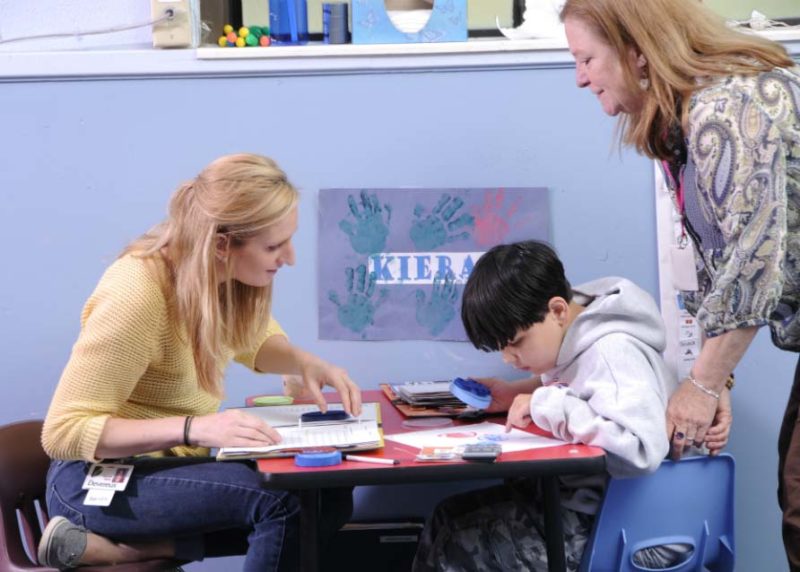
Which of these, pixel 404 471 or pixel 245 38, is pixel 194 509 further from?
pixel 245 38

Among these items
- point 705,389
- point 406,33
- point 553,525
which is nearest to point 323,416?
point 553,525

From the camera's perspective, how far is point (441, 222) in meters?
2.34

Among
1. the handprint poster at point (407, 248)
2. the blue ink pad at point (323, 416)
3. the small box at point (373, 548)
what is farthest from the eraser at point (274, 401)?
the small box at point (373, 548)

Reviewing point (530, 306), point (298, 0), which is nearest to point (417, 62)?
point (298, 0)

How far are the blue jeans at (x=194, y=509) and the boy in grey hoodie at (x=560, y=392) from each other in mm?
348

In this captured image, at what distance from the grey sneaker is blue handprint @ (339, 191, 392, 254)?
3.13 ft

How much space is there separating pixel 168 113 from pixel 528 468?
132cm

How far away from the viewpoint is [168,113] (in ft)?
7.64

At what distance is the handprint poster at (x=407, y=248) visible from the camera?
234 centimetres

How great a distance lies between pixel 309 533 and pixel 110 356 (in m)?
0.45

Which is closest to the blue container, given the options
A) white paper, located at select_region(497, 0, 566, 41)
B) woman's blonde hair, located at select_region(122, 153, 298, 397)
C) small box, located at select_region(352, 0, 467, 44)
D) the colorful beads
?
the colorful beads

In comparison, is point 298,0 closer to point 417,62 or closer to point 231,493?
point 417,62

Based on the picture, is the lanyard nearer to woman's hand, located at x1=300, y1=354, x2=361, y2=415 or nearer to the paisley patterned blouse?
the paisley patterned blouse

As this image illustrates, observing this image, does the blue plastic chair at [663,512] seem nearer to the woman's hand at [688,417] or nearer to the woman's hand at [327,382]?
the woman's hand at [688,417]
